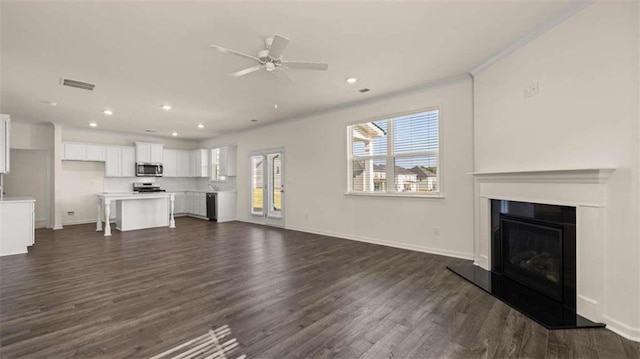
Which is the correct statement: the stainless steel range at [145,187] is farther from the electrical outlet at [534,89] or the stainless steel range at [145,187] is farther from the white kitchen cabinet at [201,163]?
the electrical outlet at [534,89]

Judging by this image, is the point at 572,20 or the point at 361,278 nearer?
the point at 572,20

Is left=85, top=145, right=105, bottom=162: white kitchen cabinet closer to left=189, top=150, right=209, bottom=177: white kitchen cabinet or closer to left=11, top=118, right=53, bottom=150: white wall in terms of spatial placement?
left=11, top=118, right=53, bottom=150: white wall

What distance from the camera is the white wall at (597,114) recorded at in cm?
219

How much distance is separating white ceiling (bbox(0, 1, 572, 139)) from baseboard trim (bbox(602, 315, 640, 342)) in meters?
2.69

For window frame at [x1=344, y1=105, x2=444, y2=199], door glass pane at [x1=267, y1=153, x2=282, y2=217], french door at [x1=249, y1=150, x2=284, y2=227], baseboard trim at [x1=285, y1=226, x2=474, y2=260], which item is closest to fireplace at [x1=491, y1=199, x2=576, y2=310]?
baseboard trim at [x1=285, y1=226, x2=474, y2=260]

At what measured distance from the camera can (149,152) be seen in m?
8.77

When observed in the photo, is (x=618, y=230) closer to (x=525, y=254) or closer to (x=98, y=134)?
(x=525, y=254)

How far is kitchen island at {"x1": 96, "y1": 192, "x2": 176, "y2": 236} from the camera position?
686 centimetres

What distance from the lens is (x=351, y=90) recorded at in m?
4.76

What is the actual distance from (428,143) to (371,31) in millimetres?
2368

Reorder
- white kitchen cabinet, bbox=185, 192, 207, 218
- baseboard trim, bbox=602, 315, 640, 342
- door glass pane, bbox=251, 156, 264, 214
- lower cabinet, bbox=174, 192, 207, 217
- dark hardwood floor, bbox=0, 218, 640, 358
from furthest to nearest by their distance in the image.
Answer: lower cabinet, bbox=174, 192, 207, 217
white kitchen cabinet, bbox=185, 192, 207, 218
door glass pane, bbox=251, 156, 264, 214
baseboard trim, bbox=602, 315, 640, 342
dark hardwood floor, bbox=0, 218, 640, 358

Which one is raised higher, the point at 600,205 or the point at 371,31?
the point at 371,31

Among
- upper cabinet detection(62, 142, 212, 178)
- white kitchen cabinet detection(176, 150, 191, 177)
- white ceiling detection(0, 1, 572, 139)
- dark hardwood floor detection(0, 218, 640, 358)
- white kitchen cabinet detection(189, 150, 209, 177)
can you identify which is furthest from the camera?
white kitchen cabinet detection(176, 150, 191, 177)

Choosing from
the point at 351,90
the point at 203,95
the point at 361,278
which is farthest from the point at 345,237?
the point at 203,95
